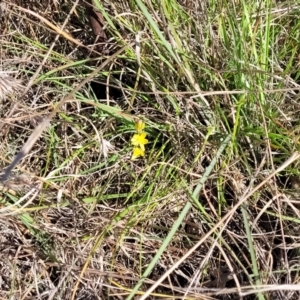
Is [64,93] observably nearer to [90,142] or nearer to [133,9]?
[90,142]

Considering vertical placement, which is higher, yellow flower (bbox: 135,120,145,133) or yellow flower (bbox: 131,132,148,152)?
yellow flower (bbox: 135,120,145,133)

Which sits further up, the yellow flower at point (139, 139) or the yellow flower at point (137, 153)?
the yellow flower at point (139, 139)

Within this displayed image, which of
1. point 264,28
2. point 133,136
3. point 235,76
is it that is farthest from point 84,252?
point 264,28

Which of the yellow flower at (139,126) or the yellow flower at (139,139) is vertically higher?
the yellow flower at (139,126)

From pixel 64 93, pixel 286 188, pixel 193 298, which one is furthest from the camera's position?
pixel 64 93

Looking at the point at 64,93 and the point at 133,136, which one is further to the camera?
the point at 64,93

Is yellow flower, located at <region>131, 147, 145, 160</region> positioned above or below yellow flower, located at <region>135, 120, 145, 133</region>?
below

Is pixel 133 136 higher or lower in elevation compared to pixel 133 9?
lower

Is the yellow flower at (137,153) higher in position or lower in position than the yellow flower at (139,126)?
lower
